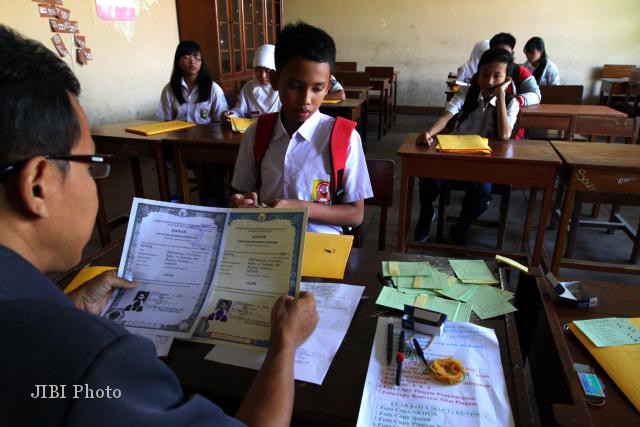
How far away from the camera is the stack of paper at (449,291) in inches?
33.9

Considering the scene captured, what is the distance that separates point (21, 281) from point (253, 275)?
428mm

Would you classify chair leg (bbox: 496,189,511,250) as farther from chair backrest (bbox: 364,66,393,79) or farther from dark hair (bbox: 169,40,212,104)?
chair backrest (bbox: 364,66,393,79)

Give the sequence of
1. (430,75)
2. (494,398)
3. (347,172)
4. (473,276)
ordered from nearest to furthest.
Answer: (494,398) < (473,276) < (347,172) < (430,75)

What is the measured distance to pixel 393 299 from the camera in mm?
893

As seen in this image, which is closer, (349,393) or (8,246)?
(8,246)

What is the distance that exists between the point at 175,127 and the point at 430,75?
6.36 meters

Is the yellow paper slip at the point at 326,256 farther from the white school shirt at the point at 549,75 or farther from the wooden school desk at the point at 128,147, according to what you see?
the white school shirt at the point at 549,75

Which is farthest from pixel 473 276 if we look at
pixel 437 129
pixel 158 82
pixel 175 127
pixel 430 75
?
pixel 430 75

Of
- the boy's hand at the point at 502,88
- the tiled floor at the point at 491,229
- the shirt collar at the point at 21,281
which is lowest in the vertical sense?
the tiled floor at the point at 491,229

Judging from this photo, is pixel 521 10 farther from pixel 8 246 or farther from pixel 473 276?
pixel 8 246

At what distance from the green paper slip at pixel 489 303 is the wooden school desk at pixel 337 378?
0.02 metres

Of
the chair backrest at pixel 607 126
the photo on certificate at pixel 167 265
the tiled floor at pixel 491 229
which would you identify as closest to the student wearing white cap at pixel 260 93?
the tiled floor at pixel 491 229

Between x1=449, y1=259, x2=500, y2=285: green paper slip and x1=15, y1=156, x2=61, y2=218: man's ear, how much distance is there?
80 centimetres

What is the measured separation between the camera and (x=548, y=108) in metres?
3.75
